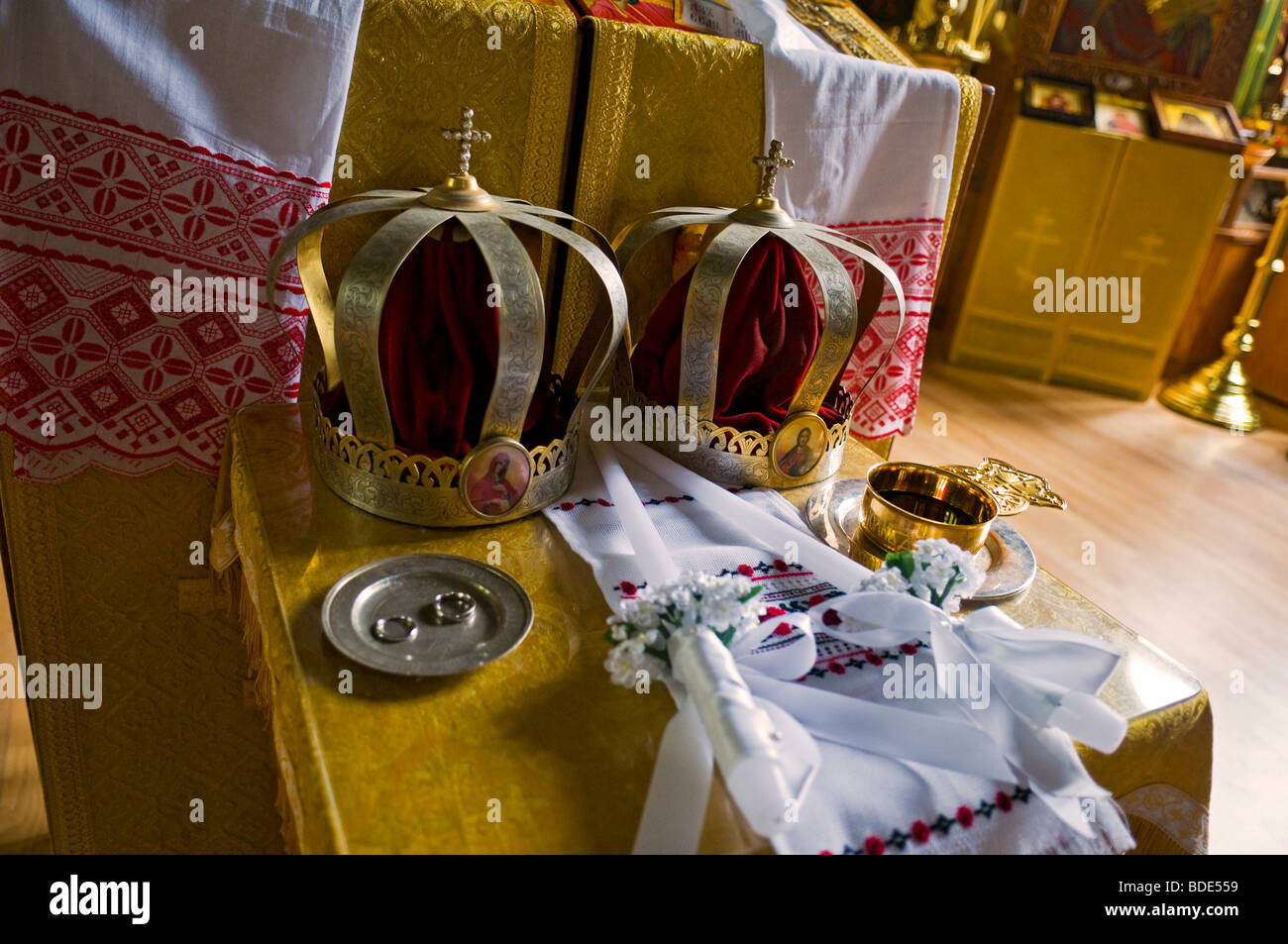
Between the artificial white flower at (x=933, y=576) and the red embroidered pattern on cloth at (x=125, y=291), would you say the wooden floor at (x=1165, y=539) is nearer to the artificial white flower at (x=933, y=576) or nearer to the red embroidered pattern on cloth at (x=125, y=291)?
the red embroidered pattern on cloth at (x=125, y=291)

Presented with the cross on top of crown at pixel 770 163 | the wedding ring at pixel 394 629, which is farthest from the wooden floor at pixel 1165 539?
the cross on top of crown at pixel 770 163

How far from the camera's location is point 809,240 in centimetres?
113

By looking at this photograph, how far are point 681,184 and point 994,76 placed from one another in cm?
333

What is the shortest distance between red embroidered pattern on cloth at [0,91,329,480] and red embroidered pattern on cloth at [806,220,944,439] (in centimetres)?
81

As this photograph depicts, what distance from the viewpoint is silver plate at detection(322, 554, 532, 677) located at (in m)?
0.79

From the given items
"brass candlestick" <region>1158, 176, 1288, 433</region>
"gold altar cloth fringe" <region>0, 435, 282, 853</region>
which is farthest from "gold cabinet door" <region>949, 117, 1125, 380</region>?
"gold altar cloth fringe" <region>0, 435, 282, 853</region>

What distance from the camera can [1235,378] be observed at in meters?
3.91

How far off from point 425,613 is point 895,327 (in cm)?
94

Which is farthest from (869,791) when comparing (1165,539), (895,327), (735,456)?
(1165,539)

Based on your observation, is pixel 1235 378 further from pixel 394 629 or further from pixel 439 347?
pixel 394 629

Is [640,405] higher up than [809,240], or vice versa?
[809,240]

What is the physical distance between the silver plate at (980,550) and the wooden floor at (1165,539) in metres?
1.06

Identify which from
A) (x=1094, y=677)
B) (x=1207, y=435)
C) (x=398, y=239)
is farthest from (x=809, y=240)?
(x=1207, y=435)

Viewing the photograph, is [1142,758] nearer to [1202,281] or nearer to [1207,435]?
[1207,435]
